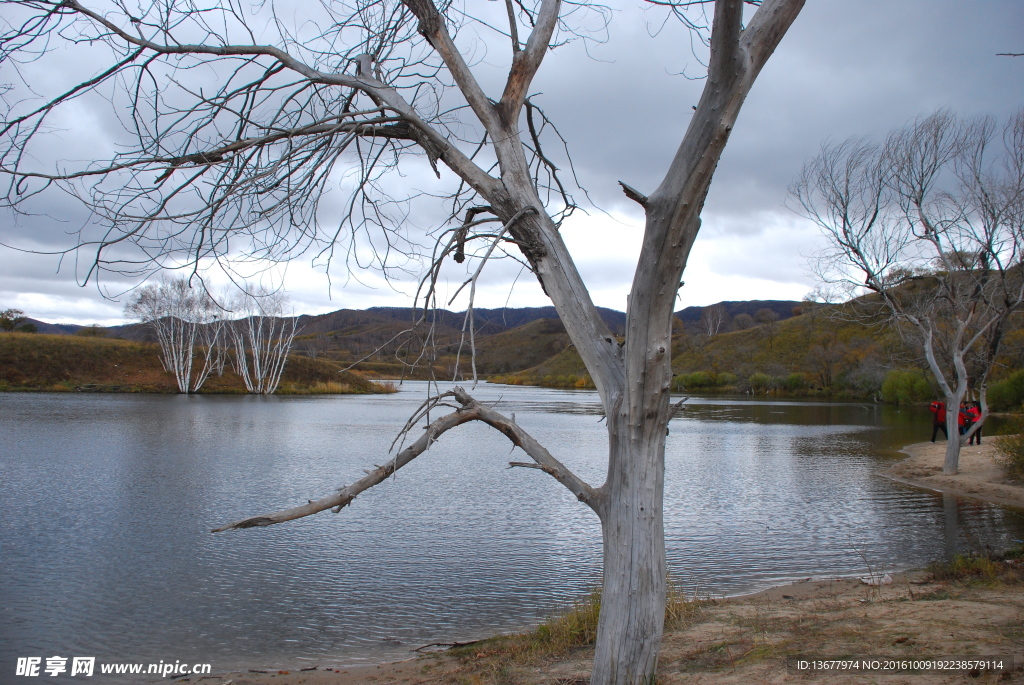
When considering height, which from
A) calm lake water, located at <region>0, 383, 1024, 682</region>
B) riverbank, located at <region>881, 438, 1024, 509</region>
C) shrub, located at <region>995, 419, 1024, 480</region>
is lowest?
calm lake water, located at <region>0, 383, 1024, 682</region>

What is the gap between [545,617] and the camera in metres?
7.16

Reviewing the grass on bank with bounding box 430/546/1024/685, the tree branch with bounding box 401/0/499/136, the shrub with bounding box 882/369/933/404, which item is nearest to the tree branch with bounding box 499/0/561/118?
the tree branch with bounding box 401/0/499/136

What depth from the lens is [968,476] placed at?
16.4 meters

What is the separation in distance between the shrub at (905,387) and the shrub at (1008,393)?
29.3ft

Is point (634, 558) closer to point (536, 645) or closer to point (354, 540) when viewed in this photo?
point (536, 645)

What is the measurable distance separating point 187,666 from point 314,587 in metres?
2.34

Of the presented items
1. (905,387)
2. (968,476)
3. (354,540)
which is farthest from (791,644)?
(905,387)

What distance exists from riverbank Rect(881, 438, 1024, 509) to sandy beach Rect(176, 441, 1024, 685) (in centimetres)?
801

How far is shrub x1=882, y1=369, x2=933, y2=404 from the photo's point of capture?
157 feet

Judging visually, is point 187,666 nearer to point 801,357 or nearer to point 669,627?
point 669,627

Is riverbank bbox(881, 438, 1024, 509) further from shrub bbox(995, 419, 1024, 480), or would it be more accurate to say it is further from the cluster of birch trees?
the cluster of birch trees

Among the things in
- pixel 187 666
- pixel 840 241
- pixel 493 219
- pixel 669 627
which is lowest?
pixel 187 666

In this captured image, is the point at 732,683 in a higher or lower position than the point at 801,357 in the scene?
lower

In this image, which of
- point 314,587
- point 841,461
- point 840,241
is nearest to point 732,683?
point 314,587
